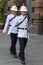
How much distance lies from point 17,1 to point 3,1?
186 inches

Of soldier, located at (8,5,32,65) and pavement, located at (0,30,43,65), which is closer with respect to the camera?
soldier, located at (8,5,32,65)

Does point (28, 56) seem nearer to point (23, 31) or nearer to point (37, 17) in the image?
point (23, 31)

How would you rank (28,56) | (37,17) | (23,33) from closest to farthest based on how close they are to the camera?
(23,33) < (28,56) < (37,17)

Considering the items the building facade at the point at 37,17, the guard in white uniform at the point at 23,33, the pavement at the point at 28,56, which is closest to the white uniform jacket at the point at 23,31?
the guard in white uniform at the point at 23,33

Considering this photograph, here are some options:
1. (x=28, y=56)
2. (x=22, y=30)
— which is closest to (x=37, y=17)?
(x=28, y=56)

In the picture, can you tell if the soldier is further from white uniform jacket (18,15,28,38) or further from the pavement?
the pavement

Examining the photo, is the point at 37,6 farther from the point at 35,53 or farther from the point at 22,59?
the point at 22,59

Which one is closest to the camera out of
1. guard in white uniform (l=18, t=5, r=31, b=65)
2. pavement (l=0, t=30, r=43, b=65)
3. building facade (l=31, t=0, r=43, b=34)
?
guard in white uniform (l=18, t=5, r=31, b=65)

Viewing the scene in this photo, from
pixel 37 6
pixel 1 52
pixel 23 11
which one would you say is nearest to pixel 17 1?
pixel 37 6

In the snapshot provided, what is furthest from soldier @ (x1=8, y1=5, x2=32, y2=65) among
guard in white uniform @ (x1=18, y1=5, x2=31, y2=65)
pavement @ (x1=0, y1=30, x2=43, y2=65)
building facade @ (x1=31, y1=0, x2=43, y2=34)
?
building facade @ (x1=31, y1=0, x2=43, y2=34)

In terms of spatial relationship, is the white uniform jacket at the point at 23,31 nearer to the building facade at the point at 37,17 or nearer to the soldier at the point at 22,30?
the soldier at the point at 22,30

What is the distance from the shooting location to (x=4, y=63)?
11.0 meters

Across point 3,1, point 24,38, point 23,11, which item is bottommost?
point 3,1

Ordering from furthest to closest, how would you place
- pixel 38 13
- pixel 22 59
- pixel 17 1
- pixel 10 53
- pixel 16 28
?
1. pixel 17 1
2. pixel 38 13
3. pixel 10 53
4. pixel 16 28
5. pixel 22 59
